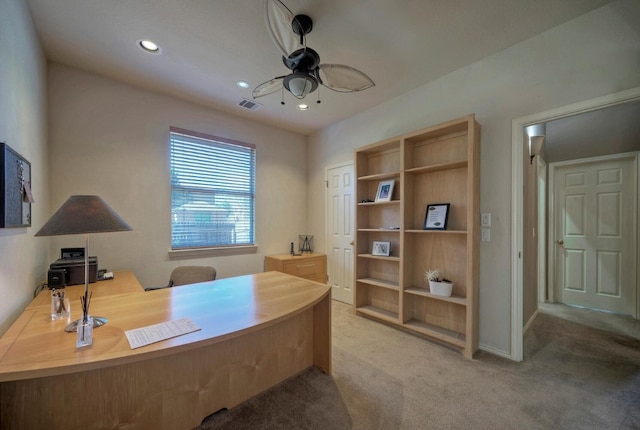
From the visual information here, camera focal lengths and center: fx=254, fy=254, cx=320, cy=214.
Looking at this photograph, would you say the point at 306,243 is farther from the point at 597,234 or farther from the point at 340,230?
the point at 597,234

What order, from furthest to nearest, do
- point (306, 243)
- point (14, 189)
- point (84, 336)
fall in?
point (306, 243)
point (14, 189)
point (84, 336)

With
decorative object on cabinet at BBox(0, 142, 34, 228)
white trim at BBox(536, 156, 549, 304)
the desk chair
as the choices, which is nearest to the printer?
decorative object on cabinet at BBox(0, 142, 34, 228)

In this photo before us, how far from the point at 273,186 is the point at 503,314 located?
138 inches

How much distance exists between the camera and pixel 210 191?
3.68 m

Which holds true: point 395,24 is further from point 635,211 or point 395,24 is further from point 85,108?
point 635,211

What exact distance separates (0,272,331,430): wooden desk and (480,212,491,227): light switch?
5.76ft

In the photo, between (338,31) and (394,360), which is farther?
(394,360)

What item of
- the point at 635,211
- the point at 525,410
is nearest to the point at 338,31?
the point at 525,410

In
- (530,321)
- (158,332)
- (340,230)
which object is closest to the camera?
(158,332)

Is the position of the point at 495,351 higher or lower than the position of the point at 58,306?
lower

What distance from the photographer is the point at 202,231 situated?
3611 mm

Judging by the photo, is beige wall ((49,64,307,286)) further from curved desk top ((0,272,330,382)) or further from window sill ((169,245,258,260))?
curved desk top ((0,272,330,382))

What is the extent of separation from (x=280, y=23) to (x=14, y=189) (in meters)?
1.93

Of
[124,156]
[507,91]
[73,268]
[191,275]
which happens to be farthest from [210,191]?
[507,91]
